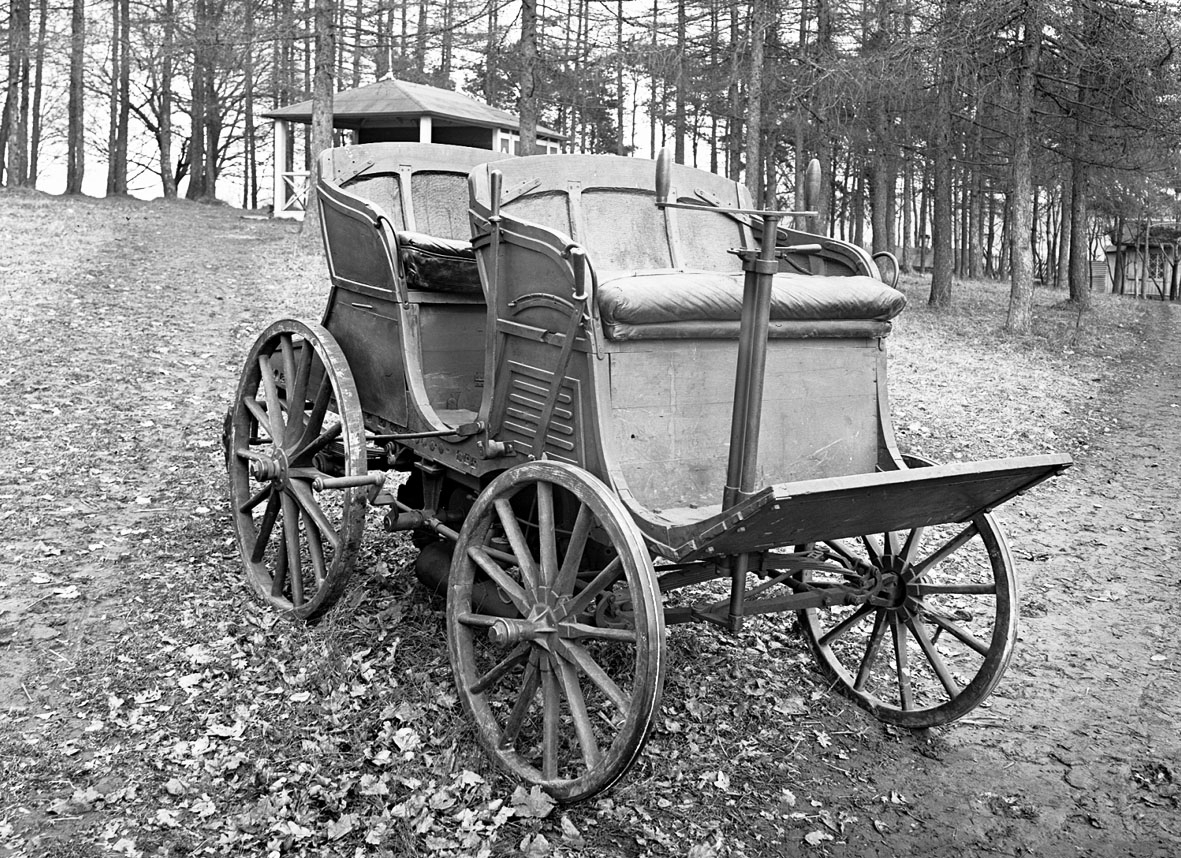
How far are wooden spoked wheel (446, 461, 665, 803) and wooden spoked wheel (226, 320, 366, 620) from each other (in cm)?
75

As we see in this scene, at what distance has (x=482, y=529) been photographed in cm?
441

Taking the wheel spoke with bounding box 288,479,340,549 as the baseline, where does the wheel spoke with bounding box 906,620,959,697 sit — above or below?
below

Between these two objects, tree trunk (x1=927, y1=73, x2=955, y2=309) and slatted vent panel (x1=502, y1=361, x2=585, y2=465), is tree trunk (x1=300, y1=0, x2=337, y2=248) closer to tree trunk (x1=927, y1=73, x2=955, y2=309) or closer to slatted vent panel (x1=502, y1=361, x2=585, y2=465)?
tree trunk (x1=927, y1=73, x2=955, y2=309)

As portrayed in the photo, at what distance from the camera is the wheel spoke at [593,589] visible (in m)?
3.80

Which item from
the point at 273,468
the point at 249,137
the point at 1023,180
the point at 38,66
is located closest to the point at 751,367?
the point at 273,468

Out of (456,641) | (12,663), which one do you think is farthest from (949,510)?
(12,663)

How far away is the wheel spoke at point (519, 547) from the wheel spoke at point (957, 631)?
189cm

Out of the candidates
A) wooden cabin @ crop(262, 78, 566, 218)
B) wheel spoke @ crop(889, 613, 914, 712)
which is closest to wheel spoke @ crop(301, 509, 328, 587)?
wheel spoke @ crop(889, 613, 914, 712)

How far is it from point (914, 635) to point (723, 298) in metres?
1.93

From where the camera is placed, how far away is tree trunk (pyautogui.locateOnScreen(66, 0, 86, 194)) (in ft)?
93.6

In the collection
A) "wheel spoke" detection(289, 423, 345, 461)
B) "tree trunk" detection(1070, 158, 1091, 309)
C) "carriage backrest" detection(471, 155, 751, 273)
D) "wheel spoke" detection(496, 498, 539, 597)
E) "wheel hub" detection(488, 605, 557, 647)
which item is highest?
"tree trunk" detection(1070, 158, 1091, 309)

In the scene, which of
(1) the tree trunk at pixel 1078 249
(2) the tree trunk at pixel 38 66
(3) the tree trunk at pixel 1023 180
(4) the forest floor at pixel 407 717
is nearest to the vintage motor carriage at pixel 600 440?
(4) the forest floor at pixel 407 717

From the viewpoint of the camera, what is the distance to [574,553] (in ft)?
13.0

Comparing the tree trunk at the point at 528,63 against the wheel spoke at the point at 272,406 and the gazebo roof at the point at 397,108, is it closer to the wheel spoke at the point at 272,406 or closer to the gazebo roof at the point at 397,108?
the wheel spoke at the point at 272,406
